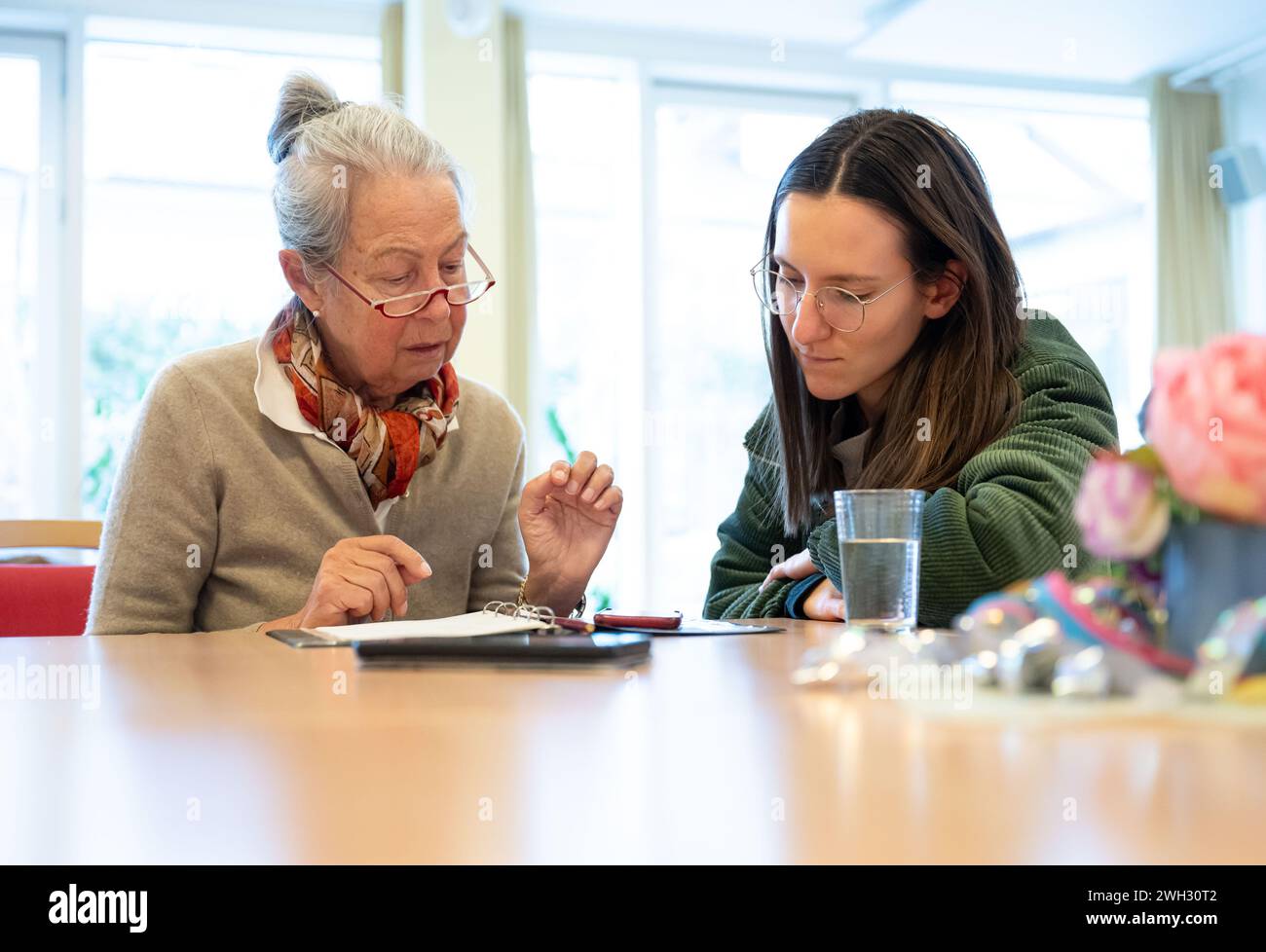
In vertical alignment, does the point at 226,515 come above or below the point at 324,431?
below

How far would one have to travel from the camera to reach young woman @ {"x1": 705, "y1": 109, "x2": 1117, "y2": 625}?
1.49 metres

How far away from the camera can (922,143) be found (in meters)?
1.59

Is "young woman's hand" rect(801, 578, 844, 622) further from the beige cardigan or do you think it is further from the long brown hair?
the beige cardigan

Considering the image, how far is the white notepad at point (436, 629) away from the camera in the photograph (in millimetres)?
1117

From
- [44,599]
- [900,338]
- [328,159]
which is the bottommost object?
[44,599]

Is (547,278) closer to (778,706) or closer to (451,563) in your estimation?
(451,563)

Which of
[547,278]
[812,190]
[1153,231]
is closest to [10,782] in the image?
[812,190]

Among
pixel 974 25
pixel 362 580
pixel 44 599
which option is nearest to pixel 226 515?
pixel 44 599

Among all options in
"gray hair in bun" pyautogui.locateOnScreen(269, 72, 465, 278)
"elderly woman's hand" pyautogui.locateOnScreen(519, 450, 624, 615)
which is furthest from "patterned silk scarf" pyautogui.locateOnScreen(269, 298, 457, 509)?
"elderly woman's hand" pyautogui.locateOnScreen(519, 450, 624, 615)

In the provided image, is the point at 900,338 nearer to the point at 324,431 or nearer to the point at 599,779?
the point at 324,431

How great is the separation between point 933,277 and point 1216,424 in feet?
3.45

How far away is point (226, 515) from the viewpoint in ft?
5.47

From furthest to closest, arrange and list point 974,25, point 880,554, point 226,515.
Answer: point 974,25 → point 226,515 → point 880,554

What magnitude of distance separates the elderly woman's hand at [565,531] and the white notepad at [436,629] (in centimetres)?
34
